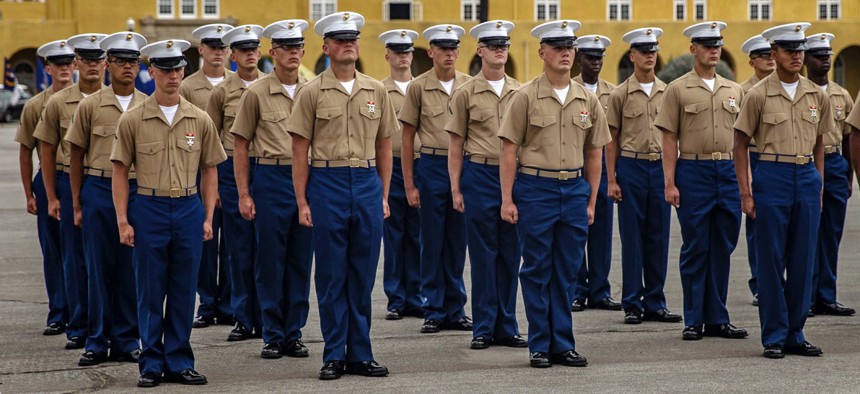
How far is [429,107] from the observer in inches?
472

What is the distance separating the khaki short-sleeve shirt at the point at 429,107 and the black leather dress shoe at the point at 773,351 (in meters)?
3.25

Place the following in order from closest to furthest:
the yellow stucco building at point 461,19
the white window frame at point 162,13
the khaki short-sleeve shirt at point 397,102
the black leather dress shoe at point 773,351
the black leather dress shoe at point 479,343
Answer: the black leather dress shoe at point 773,351 < the black leather dress shoe at point 479,343 < the khaki short-sleeve shirt at point 397,102 < the yellow stucco building at point 461,19 < the white window frame at point 162,13

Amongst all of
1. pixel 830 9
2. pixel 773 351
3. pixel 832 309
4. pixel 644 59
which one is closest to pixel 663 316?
pixel 832 309

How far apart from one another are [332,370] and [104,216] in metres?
2.01

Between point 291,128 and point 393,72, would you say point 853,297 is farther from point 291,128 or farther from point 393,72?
point 291,128

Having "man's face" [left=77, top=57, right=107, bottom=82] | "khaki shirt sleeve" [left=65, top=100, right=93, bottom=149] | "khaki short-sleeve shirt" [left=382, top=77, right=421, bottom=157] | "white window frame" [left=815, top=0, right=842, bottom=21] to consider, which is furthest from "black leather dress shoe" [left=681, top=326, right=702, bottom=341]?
"white window frame" [left=815, top=0, right=842, bottom=21]

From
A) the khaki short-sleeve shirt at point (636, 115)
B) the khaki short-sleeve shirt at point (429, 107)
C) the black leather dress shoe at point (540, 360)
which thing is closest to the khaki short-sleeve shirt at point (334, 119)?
the black leather dress shoe at point (540, 360)

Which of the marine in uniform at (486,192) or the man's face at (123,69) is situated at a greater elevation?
the man's face at (123,69)

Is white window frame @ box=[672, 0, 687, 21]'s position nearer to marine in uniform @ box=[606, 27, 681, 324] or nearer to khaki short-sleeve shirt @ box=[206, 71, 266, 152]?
marine in uniform @ box=[606, 27, 681, 324]

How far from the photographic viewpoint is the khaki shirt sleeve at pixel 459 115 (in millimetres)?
10977

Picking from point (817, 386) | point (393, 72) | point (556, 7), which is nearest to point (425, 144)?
point (393, 72)

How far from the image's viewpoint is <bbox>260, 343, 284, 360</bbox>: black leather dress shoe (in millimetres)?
10297

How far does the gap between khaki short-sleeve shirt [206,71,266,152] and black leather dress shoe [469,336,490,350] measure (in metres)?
2.47

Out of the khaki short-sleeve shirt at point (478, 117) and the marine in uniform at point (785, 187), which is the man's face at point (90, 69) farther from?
the marine in uniform at point (785, 187)
